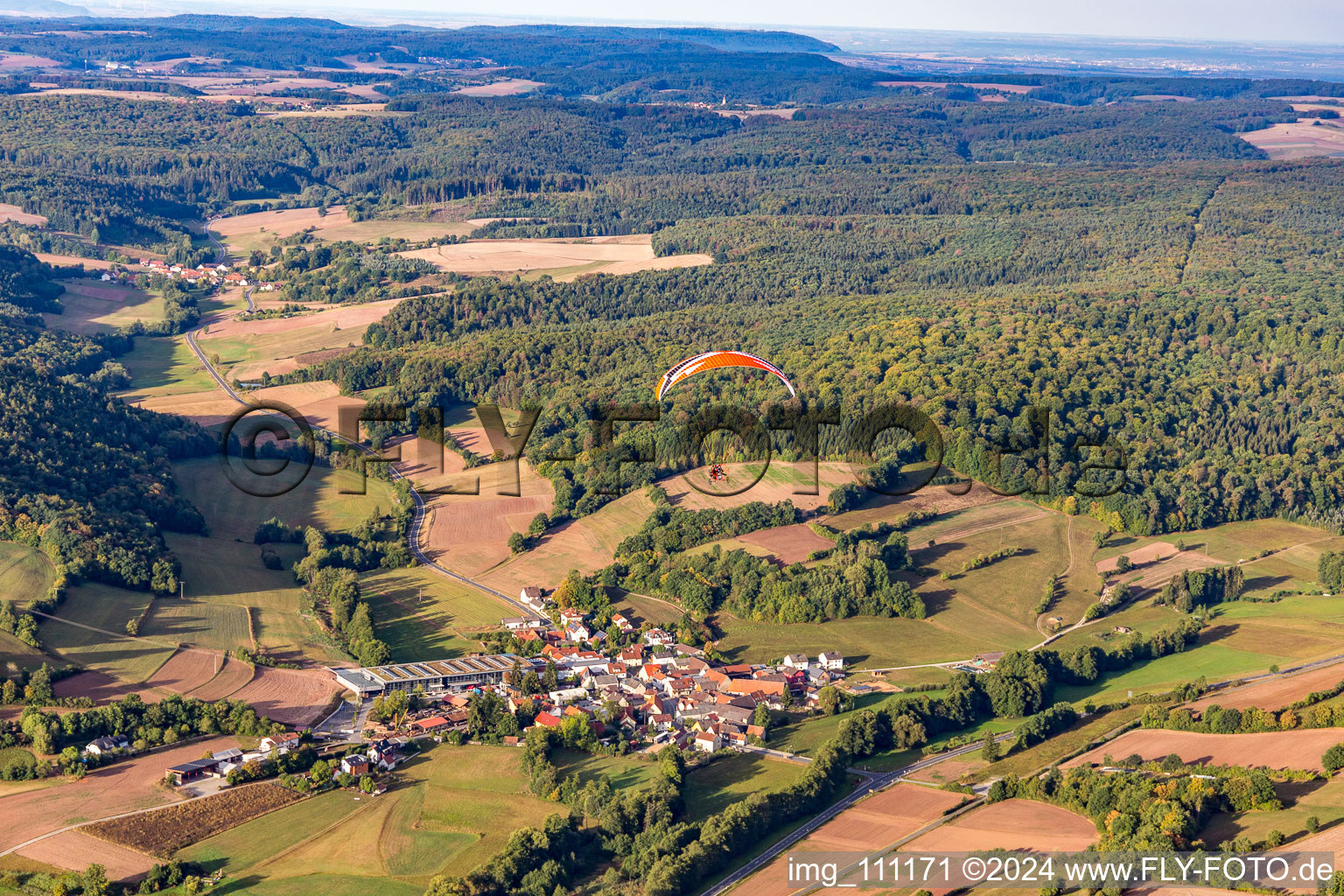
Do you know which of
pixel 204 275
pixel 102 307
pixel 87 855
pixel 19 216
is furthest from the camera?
pixel 19 216

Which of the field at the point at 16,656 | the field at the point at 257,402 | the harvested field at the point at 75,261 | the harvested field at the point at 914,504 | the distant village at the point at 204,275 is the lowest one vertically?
the field at the point at 16,656

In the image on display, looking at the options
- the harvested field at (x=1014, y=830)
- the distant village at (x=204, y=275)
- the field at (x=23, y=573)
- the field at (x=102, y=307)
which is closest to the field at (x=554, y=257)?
the distant village at (x=204, y=275)

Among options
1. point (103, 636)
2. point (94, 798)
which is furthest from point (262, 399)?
point (94, 798)

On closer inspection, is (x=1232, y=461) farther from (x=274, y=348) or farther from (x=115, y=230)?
(x=115, y=230)

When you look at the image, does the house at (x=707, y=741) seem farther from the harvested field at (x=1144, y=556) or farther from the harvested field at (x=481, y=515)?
the harvested field at (x=1144, y=556)

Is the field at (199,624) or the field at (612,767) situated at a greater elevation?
the field at (199,624)

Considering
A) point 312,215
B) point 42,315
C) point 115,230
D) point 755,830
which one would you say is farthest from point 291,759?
point 312,215

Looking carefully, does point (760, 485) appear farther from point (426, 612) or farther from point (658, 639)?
point (426, 612)

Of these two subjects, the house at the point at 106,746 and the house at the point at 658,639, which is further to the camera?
the house at the point at 658,639
